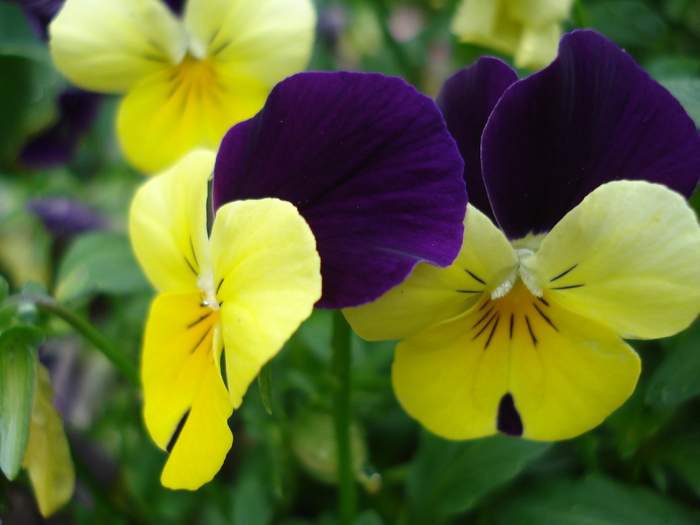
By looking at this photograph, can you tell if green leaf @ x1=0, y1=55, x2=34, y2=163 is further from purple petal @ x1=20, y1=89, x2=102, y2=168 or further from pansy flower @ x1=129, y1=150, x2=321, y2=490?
pansy flower @ x1=129, y1=150, x2=321, y2=490

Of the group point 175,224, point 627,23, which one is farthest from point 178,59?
point 627,23

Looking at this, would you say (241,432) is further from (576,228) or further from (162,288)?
(576,228)

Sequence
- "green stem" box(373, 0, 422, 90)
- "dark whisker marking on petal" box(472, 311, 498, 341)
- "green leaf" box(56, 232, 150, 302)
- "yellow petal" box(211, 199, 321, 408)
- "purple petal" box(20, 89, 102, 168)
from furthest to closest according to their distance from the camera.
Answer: "purple petal" box(20, 89, 102, 168) < "green stem" box(373, 0, 422, 90) < "green leaf" box(56, 232, 150, 302) < "dark whisker marking on petal" box(472, 311, 498, 341) < "yellow petal" box(211, 199, 321, 408)

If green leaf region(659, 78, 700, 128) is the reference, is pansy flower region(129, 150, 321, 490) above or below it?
below

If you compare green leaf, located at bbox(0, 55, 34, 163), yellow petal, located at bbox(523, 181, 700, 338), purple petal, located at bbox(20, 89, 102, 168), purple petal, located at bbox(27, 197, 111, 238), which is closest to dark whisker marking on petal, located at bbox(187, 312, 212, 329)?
yellow petal, located at bbox(523, 181, 700, 338)

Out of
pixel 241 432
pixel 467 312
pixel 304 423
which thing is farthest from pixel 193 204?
pixel 241 432

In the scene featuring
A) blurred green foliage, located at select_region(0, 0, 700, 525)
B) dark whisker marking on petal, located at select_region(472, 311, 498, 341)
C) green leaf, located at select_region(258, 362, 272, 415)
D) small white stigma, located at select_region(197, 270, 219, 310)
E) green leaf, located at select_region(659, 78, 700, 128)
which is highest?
green leaf, located at select_region(659, 78, 700, 128)

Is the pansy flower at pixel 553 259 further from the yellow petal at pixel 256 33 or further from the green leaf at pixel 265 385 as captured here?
the yellow petal at pixel 256 33
